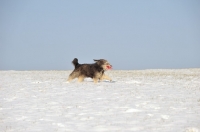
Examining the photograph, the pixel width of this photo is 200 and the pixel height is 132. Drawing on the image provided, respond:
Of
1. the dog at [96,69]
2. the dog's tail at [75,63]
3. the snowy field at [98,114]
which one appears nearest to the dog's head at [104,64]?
the dog at [96,69]

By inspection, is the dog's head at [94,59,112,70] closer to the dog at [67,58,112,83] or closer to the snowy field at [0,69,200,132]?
the dog at [67,58,112,83]

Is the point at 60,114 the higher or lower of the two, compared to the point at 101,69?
lower

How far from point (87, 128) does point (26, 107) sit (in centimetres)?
350

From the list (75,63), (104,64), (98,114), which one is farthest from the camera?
(75,63)

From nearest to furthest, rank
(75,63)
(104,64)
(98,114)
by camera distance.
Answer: (98,114), (104,64), (75,63)

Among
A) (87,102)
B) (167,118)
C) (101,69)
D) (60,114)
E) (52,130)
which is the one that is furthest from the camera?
(101,69)

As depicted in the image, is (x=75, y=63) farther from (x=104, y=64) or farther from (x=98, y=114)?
(x=98, y=114)

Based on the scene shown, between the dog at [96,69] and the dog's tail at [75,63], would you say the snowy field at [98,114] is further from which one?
the dog's tail at [75,63]

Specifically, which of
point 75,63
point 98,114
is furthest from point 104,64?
point 98,114

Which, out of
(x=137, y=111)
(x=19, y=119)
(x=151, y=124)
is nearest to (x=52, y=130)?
(x=19, y=119)

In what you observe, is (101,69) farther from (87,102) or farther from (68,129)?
(68,129)

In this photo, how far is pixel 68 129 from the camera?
22.4 feet

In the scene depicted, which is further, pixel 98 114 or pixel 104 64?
pixel 104 64

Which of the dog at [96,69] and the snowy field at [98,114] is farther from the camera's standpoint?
the dog at [96,69]
